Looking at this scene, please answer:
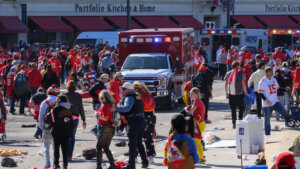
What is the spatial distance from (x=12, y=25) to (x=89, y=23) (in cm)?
704

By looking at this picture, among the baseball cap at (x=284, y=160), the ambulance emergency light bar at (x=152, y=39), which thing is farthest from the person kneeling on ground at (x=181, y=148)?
the ambulance emergency light bar at (x=152, y=39)

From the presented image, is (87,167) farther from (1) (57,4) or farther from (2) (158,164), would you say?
(1) (57,4)

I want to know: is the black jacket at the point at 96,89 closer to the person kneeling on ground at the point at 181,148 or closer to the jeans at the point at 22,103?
the jeans at the point at 22,103

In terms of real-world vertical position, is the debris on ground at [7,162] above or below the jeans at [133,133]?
below

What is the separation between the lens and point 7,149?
15.7 m

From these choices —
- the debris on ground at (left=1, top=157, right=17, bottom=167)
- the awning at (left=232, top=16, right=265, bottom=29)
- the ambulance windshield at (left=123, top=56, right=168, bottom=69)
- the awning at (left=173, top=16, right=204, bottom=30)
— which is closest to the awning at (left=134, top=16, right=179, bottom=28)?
the awning at (left=173, top=16, right=204, bottom=30)

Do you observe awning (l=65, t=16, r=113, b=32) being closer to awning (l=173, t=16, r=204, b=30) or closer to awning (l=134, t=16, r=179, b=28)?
awning (l=134, t=16, r=179, b=28)

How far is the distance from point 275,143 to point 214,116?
6977mm

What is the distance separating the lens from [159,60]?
2392 centimetres

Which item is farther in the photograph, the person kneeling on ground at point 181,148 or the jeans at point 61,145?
the jeans at point 61,145

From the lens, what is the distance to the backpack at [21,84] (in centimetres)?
2262

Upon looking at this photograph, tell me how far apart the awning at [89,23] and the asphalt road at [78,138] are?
2890cm

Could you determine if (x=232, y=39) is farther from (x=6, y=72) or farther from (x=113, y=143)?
(x=113, y=143)

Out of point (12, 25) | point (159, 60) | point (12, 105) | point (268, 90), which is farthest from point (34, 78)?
point (12, 25)
